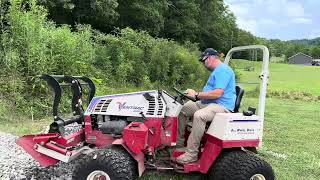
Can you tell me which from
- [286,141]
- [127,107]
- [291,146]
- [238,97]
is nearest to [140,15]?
[286,141]

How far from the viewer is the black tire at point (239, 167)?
217 inches

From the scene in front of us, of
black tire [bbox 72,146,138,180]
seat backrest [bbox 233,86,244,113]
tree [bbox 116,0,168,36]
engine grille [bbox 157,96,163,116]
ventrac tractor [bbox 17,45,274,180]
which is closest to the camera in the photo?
black tire [bbox 72,146,138,180]

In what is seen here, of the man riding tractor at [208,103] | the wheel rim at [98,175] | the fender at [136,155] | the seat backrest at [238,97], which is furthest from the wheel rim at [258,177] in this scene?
the wheel rim at [98,175]

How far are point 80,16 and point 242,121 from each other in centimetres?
2105

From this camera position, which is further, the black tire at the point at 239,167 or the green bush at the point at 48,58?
the green bush at the point at 48,58

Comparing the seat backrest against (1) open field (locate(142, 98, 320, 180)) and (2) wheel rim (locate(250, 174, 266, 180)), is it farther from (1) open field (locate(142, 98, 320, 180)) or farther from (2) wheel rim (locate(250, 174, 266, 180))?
(1) open field (locate(142, 98, 320, 180))

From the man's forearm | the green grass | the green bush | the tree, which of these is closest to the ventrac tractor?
the man's forearm

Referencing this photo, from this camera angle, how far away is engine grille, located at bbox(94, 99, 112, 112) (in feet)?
19.4

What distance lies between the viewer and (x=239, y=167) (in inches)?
217

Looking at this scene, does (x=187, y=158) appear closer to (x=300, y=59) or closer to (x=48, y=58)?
(x=48, y=58)

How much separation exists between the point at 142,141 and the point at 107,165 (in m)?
0.48

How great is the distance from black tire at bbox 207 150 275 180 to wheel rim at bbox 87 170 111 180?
1.26 m

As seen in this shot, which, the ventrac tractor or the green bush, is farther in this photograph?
the green bush

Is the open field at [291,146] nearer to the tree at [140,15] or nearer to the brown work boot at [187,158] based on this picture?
the brown work boot at [187,158]
